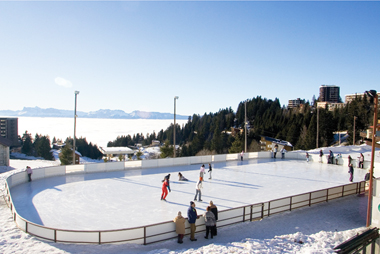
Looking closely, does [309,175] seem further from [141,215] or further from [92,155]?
[92,155]

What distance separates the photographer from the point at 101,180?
20312 mm

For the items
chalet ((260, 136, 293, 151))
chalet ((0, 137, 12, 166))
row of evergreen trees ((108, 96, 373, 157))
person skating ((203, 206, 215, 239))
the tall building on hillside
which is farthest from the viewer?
the tall building on hillside

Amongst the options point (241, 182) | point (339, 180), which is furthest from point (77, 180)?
point (339, 180)

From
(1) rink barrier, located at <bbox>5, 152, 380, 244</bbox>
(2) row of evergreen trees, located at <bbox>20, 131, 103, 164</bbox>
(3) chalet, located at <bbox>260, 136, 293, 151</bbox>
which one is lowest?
(2) row of evergreen trees, located at <bbox>20, 131, 103, 164</bbox>

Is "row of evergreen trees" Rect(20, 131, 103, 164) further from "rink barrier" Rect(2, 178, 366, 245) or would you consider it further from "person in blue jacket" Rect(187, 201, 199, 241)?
"person in blue jacket" Rect(187, 201, 199, 241)

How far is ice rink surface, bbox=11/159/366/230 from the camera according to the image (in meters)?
12.4

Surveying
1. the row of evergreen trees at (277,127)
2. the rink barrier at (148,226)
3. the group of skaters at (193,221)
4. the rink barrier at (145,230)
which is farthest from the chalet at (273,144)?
the group of skaters at (193,221)

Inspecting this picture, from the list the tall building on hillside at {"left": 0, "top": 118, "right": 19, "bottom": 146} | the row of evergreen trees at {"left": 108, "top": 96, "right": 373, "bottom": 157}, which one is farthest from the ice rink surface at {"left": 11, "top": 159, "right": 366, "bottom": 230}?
the tall building on hillside at {"left": 0, "top": 118, "right": 19, "bottom": 146}

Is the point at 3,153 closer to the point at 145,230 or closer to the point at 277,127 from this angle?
the point at 145,230

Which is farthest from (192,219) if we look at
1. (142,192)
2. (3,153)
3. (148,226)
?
(3,153)

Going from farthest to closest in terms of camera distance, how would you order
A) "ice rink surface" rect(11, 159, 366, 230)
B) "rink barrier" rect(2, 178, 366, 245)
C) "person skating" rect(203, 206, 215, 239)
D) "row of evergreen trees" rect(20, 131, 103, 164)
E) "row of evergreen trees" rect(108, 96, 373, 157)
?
"row of evergreen trees" rect(20, 131, 103, 164) < "row of evergreen trees" rect(108, 96, 373, 157) < "ice rink surface" rect(11, 159, 366, 230) < "person skating" rect(203, 206, 215, 239) < "rink barrier" rect(2, 178, 366, 245)

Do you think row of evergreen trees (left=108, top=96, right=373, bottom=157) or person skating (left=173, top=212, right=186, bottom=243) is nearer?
person skating (left=173, top=212, right=186, bottom=243)

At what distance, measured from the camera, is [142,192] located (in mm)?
16969

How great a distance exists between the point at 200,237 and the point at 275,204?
14.6ft
